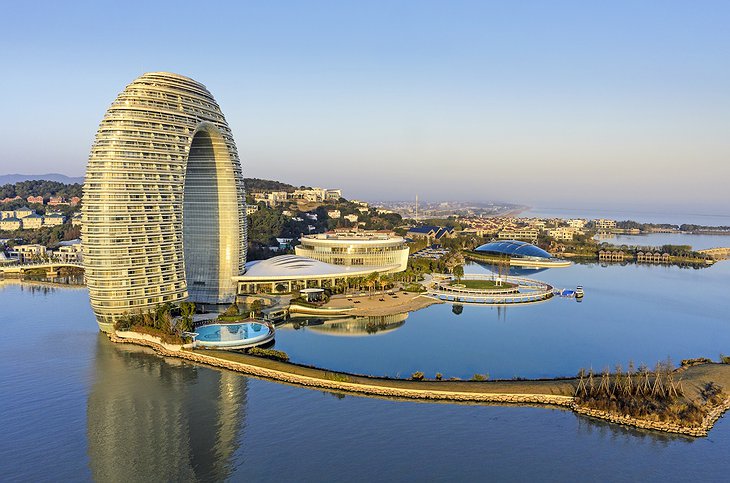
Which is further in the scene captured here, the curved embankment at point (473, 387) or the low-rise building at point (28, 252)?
the low-rise building at point (28, 252)

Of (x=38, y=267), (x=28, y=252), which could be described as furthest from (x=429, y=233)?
(x=28, y=252)

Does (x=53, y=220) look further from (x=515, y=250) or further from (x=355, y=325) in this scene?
(x=515, y=250)

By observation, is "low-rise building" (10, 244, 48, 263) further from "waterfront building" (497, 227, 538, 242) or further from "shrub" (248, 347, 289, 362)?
"waterfront building" (497, 227, 538, 242)

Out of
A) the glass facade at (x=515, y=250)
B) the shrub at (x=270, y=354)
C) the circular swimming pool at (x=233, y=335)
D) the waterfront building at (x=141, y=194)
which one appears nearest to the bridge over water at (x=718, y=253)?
the glass facade at (x=515, y=250)

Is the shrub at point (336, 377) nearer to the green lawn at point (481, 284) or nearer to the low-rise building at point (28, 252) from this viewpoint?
the green lawn at point (481, 284)

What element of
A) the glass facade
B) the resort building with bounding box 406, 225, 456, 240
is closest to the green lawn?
the glass facade

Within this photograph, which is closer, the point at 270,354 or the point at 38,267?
the point at 270,354
